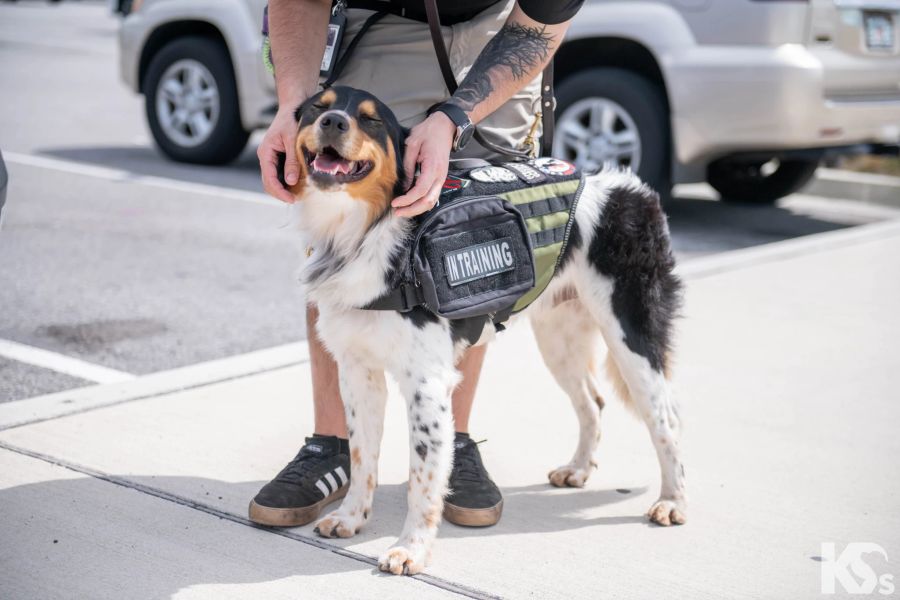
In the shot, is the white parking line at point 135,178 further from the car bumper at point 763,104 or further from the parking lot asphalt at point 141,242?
the car bumper at point 763,104

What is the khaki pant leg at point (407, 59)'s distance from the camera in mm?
3625

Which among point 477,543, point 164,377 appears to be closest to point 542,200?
point 477,543

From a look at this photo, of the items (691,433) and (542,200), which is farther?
(691,433)

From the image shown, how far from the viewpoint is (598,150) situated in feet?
27.1

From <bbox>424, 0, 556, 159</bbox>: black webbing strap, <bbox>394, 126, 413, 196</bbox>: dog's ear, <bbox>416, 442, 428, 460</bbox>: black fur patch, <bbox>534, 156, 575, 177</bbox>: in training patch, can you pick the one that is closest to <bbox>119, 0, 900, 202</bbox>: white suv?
<bbox>424, 0, 556, 159</bbox>: black webbing strap

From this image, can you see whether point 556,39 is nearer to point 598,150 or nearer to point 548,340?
point 548,340

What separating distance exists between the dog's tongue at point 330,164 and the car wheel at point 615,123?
505 centimetres

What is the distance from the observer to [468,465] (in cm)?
375

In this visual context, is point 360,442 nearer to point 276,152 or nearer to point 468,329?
point 468,329

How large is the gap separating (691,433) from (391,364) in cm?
162

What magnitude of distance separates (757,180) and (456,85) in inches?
250

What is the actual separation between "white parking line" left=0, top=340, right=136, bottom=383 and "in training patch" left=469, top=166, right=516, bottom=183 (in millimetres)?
1978

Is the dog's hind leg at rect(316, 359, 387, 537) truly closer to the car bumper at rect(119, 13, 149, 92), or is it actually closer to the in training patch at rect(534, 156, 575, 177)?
the in training patch at rect(534, 156, 575, 177)

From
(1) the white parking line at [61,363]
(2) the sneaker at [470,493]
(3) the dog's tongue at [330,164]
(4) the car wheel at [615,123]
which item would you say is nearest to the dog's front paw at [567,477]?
(2) the sneaker at [470,493]
